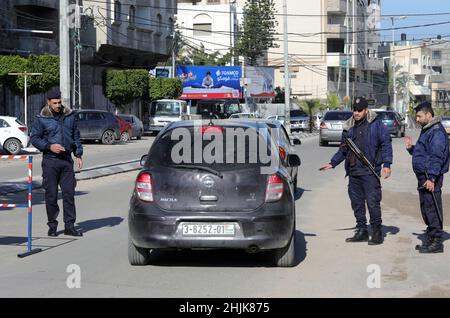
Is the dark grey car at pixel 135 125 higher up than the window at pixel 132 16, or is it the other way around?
the window at pixel 132 16

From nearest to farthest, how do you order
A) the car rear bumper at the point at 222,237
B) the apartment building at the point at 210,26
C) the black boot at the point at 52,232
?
the car rear bumper at the point at 222,237, the black boot at the point at 52,232, the apartment building at the point at 210,26

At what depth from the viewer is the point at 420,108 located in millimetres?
9820

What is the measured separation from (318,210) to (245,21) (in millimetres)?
67824

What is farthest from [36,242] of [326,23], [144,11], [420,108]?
[326,23]

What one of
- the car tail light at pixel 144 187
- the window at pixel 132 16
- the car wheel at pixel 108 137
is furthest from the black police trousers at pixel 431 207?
the window at pixel 132 16

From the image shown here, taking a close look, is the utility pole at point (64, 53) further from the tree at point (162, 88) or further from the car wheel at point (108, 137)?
the tree at point (162, 88)

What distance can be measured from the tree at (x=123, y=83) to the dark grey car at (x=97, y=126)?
10.5 m

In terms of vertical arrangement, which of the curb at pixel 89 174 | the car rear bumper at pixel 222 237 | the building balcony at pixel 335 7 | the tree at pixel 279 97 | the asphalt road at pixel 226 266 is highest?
the building balcony at pixel 335 7

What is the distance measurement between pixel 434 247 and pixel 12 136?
70.7 feet

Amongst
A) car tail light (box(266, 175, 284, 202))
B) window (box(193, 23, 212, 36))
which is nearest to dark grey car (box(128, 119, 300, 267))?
car tail light (box(266, 175, 284, 202))

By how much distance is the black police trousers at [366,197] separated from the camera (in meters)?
10.1

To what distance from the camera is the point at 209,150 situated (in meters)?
8.66
